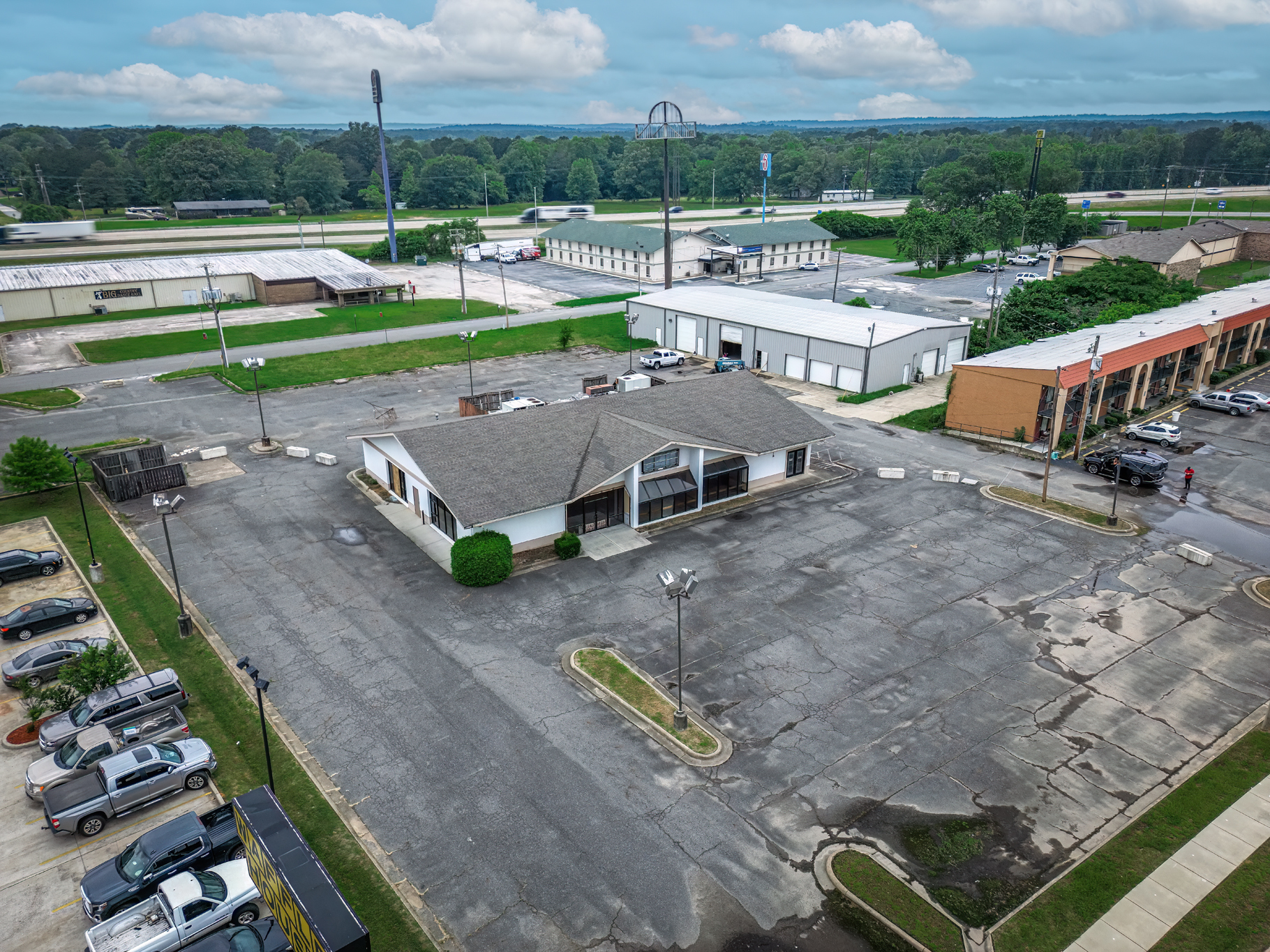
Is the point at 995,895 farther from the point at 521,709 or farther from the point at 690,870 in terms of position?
the point at 521,709

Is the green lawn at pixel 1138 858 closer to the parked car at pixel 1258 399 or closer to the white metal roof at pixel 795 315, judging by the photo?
the white metal roof at pixel 795 315

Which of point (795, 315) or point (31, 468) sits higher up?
point (795, 315)

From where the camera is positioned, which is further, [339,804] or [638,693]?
[638,693]

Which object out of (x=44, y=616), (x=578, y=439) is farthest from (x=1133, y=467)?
(x=44, y=616)

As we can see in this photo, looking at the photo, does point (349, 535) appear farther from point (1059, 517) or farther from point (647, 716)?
point (1059, 517)

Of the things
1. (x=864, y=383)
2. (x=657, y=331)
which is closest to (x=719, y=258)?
(x=657, y=331)

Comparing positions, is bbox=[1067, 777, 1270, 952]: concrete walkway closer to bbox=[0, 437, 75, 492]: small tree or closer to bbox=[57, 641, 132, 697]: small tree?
bbox=[57, 641, 132, 697]: small tree
